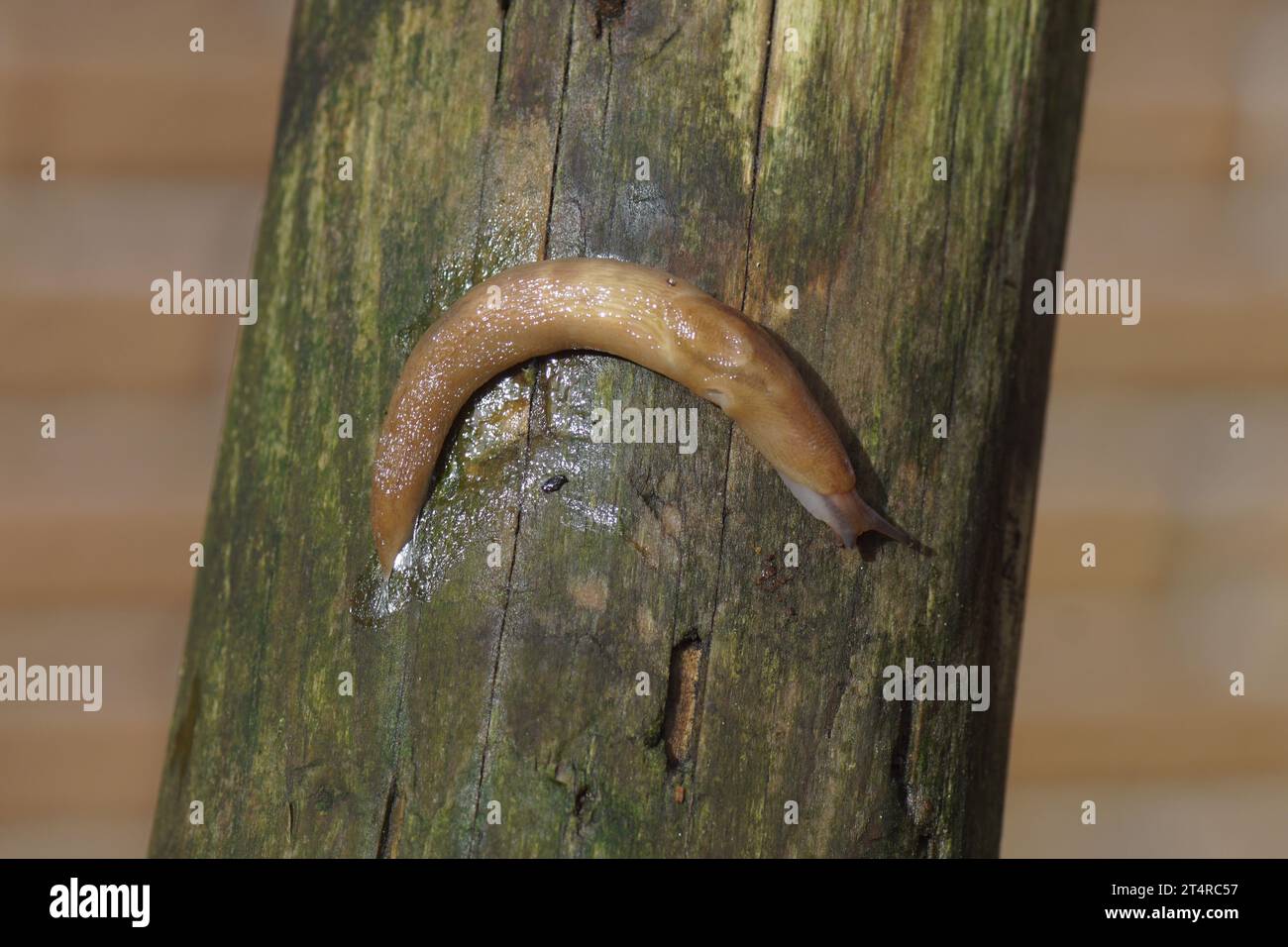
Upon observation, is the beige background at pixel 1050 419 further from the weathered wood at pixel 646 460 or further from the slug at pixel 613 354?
the slug at pixel 613 354

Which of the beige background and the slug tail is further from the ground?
the beige background

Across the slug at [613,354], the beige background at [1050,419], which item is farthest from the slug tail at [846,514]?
the beige background at [1050,419]

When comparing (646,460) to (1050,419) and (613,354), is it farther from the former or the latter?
(1050,419)

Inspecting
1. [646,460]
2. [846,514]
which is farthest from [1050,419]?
[646,460]

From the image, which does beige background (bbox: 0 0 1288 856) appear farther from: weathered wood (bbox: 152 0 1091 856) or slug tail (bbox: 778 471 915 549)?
slug tail (bbox: 778 471 915 549)

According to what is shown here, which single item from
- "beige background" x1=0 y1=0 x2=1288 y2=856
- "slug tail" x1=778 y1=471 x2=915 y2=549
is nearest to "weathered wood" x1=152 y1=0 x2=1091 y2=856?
"slug tail" x1=778 y1=471 x2=915 y2=549

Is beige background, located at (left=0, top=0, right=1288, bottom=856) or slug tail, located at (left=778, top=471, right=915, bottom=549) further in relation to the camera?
beige background, located at (left=0, top=0, right=1288, bottom=856)

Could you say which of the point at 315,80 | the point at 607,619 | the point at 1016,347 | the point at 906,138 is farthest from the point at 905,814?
the point at 315,80

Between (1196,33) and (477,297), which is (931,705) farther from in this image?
(1196,33)
